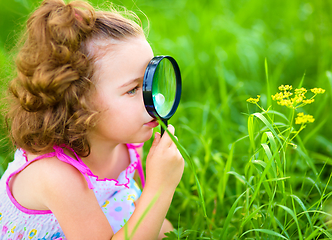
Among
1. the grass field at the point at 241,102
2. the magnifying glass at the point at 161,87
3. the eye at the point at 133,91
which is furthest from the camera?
the grass field at the point at 241,102

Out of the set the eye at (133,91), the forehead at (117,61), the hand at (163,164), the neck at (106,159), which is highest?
the forehead at (117,61)

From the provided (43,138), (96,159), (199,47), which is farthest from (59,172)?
(199,47)

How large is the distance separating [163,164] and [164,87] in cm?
33

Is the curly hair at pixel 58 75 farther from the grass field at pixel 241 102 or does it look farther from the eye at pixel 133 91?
the grass field at pixel 241 102

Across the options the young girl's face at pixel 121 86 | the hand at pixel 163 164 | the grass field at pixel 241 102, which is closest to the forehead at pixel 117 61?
the young girl's face at pixel 121 86

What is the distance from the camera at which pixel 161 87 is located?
1298 millimetres

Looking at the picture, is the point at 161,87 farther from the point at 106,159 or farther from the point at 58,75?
the point at 106,159

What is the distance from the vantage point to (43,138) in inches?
49.2

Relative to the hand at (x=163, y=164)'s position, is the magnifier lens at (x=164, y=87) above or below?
above

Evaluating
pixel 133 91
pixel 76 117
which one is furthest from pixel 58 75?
pixel 133 91

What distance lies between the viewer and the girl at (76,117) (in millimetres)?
1195

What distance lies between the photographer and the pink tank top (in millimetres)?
1331

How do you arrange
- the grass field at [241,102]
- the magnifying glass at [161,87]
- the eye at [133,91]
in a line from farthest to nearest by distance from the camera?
the grass field at [241,102], the eye at [133,91], the magnifying glass at [161,87]

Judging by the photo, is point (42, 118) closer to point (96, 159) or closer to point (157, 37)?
point (96, 159)
